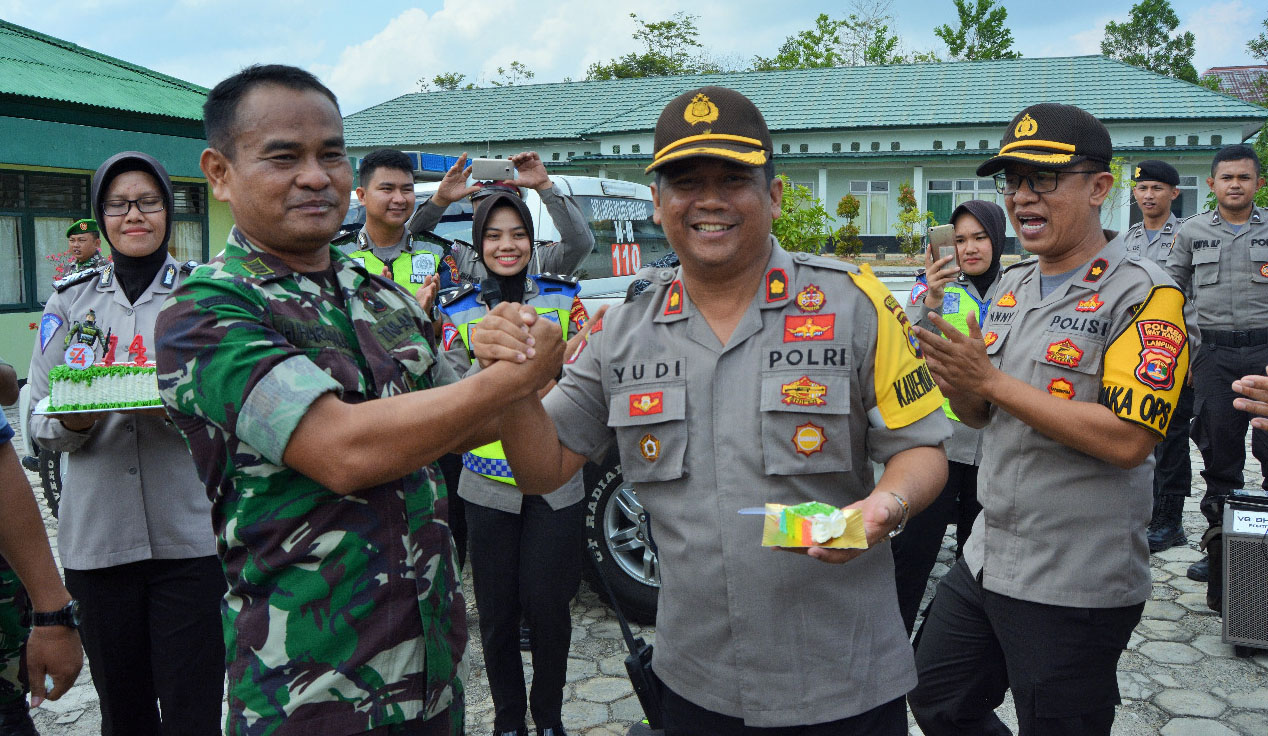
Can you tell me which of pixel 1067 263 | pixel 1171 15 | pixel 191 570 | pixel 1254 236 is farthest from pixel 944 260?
pixel 1171 15

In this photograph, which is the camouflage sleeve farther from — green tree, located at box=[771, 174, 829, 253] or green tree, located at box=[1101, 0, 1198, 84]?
green tree, located at box=[1101, 0, 1198, 84]

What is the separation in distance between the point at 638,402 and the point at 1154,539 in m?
5.31

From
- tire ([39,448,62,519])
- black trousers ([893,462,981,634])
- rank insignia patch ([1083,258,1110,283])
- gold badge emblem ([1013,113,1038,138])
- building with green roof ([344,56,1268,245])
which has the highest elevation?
building with green roof ([344,56,1268,245])

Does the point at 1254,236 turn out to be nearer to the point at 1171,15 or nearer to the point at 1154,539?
the point at 1154,539

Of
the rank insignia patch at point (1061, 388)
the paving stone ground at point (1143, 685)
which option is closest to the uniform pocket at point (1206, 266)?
the paving stone ground at point (1143, 685)

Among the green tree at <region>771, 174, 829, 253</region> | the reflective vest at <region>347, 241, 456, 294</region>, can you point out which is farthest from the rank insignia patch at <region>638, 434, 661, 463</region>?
the green tree at <region>771, 174, 829, 253</region>

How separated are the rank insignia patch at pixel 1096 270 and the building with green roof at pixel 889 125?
22576 mm

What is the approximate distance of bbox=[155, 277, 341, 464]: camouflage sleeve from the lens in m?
1.66

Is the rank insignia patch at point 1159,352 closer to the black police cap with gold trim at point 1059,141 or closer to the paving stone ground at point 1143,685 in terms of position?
the black police cap with gold trim at point 1059,141

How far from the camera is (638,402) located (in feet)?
7.14

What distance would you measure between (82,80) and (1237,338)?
50.1ft

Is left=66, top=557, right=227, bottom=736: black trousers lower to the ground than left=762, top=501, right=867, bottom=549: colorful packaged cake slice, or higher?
lower

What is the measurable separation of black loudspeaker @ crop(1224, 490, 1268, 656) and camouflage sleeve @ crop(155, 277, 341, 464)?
15.2ft

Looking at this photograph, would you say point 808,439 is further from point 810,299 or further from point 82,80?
point 82,80
